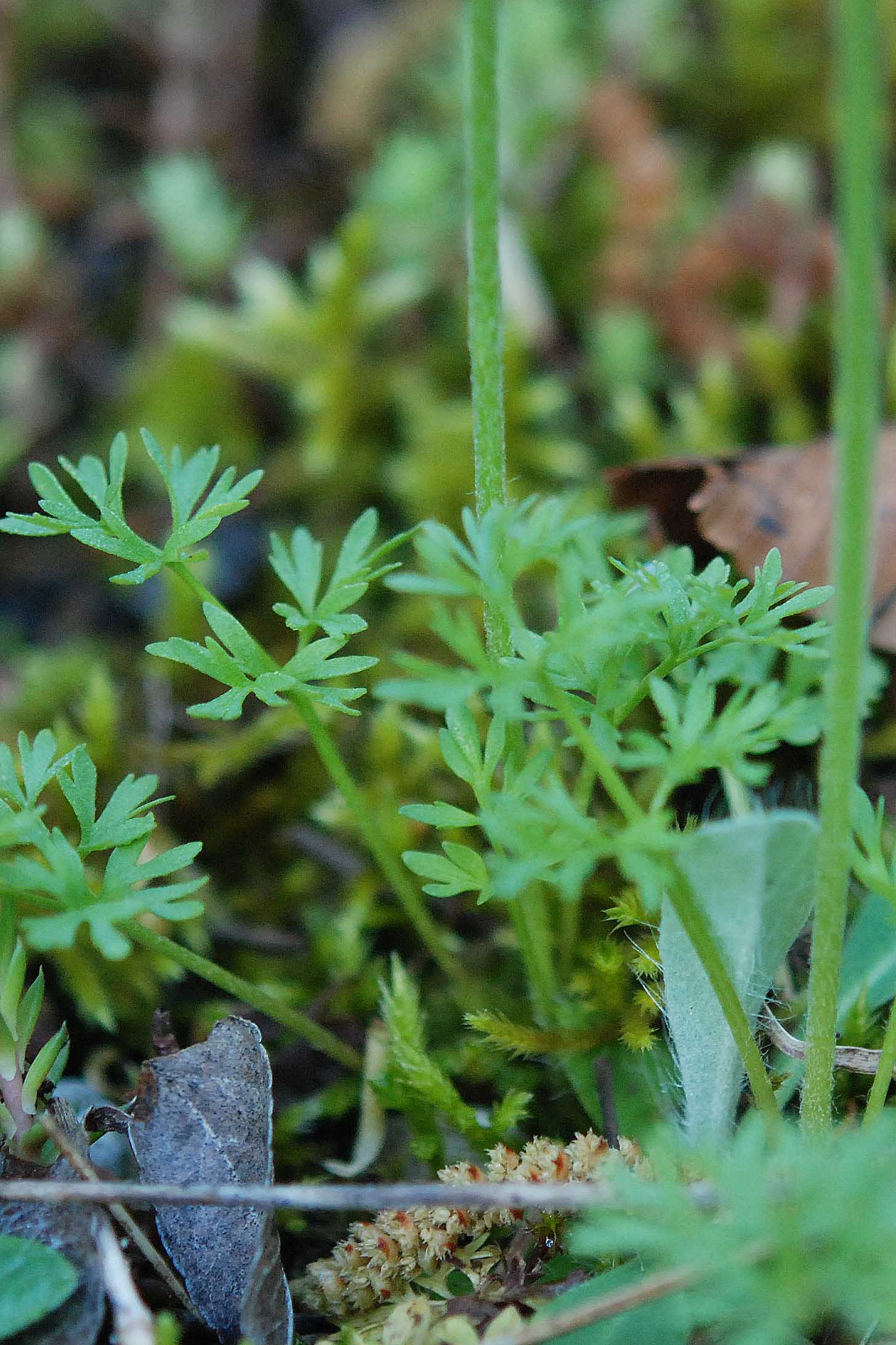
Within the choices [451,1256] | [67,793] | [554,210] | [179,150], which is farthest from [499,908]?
[179,150]

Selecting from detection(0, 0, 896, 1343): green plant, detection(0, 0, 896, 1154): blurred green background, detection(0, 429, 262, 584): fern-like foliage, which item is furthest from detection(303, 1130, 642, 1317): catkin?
detection(0, 429, 262, 584): fern-like foliage

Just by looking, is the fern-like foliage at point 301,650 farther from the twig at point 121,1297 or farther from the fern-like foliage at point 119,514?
the twig at point 121,1297

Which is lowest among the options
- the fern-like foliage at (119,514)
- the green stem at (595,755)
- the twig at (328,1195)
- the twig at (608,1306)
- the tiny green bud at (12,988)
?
the twig at (608,1306)

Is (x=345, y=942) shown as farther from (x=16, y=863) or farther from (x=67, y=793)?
(x=16, y=863)

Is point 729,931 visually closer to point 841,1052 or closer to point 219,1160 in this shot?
point 841,1052

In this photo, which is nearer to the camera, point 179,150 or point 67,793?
point 67,793

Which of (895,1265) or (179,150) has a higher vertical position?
(179,150)

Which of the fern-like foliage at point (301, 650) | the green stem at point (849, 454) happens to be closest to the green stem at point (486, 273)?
the fern-like foliage at point (301, 650)
